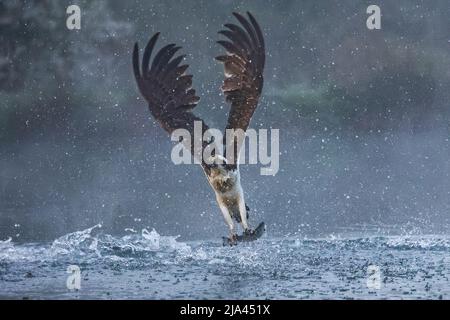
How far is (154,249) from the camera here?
1092 centimetres

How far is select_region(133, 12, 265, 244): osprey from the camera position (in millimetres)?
9086

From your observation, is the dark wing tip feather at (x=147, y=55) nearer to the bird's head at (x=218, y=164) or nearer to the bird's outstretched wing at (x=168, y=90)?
the bird's outstretched wing at (x=168, y=90)

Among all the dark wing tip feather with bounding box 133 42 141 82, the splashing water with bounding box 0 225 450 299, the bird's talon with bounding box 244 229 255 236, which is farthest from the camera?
the dark wing tip feather with bounding box 133 42 141 82

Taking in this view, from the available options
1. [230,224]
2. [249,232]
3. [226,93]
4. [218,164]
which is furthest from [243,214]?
[226,93]

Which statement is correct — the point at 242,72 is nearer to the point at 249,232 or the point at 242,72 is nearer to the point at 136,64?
the point at 136,64

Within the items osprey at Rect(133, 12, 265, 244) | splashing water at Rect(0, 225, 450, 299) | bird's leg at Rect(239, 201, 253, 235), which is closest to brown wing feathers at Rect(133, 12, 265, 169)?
osprey at Rect(133, 12, 265, 244)

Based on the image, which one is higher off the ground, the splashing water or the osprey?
the osprey

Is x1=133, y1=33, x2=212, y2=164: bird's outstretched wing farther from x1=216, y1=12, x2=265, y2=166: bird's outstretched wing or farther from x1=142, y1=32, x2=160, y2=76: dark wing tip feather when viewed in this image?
x1=216, y1=12, x2=265, y2=166: bird's outstretched wing
